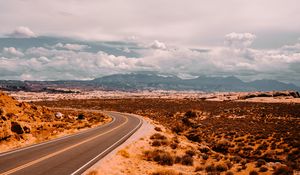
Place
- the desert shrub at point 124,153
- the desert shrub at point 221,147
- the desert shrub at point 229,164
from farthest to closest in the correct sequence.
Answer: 1. the desert shrub at point 221,147
2. the desert shrub at point 124,153
3. the desert shrub at point 229,164

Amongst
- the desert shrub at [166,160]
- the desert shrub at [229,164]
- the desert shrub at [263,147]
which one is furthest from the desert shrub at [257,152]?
the desert shrub at [166,160]

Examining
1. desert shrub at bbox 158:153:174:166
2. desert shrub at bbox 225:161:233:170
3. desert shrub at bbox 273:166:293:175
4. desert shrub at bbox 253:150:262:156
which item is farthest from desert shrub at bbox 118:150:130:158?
desert shrub at bbox 253:150:262:156

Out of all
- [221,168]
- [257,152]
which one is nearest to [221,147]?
[257,152]

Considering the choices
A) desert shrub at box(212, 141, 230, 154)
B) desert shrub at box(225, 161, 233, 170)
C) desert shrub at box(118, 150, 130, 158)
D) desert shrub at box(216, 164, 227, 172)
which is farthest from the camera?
desert shrub at box(212, 141, 230, 154)

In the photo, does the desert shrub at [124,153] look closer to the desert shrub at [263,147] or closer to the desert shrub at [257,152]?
the desert shrub at [257,152]

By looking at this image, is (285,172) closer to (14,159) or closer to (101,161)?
(101,161)

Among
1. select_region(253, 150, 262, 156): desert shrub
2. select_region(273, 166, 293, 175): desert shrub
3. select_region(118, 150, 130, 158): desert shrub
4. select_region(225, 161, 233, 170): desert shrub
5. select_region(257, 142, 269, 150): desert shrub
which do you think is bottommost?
select_region(253, 150, 262, 156): desert shrub

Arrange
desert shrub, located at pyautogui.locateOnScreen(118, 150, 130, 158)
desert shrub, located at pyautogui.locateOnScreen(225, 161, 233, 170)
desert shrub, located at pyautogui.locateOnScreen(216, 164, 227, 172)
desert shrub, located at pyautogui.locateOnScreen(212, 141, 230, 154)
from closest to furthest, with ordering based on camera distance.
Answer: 1. desert shrub, located at pyautogui.locateOnScreen(216, 164, 227, 172)
2. desert shrub, located at pyautogui.locateOnScreen(225, 161, 233, 170)
3. desert shrub, located at pyautogui.locateOnScreen(118, 150, 130, 158)
4. desert shrub, located at pyautogui.locateOnScreen(212, 141, 230, 154)

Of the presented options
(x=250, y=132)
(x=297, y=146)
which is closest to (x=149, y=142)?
(x=297, y=146)

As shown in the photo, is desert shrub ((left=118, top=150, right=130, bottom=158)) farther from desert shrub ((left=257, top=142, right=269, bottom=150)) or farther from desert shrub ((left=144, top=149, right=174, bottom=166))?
desert shrub ((left=257, top=142, right=269, bottom=150))

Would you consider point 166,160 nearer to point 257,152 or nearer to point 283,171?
point 283,171

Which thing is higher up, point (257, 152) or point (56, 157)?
point (56, 157)

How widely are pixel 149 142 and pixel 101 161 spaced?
9.78 meters

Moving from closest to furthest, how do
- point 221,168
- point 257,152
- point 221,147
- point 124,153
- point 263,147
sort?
point 221,168 < point 124,153 < point 257,152 < point 263,147 < point 221,147
